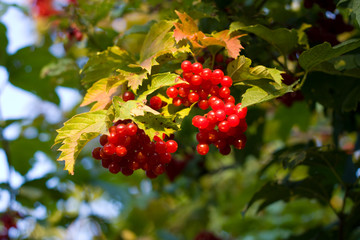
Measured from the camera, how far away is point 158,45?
1.47m

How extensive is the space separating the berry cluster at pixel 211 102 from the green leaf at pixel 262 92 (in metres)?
0.04

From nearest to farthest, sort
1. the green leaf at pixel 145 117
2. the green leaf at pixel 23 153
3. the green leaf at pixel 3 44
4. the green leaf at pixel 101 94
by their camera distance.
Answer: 1. the green leaf at pixel 145 117
2. the green leaf at pixel 101 94
3. the green leaf at pixel 3 44
4. the green leaf at pixel 23 153

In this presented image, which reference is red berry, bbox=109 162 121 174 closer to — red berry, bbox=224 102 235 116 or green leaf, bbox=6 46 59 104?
red berry, bbox=224 102 235 116

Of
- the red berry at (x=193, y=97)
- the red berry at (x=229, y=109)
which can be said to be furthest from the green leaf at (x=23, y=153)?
the red berry at (x=229, y=109)

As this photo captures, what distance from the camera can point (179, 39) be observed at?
136 cm

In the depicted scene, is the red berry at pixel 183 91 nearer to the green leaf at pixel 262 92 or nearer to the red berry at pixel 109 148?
the green leaf at pixel 262 92

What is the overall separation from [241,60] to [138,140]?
0.48m

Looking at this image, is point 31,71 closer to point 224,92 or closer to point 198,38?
point 198,38

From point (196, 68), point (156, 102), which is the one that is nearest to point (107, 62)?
point (156, 102)

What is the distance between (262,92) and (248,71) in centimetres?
9

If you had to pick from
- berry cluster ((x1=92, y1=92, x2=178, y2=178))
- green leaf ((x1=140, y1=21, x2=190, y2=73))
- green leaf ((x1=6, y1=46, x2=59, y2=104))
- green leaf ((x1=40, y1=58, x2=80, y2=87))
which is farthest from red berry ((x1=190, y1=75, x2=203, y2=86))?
green leaf ((x1=6, y1=46, x2=59, y2=104))

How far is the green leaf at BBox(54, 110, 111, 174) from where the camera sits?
1244 mm

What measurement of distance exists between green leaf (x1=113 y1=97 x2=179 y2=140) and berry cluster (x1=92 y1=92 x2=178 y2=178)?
0.13 feet

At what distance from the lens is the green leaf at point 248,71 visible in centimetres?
130
